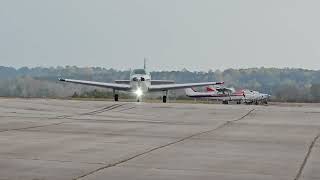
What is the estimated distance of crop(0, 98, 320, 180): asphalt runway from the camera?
10078 mm

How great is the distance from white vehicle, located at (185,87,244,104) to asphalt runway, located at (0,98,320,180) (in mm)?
60428

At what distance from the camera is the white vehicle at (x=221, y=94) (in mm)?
86250

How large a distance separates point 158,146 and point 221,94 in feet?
249

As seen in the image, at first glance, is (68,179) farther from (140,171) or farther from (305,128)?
(305,128)

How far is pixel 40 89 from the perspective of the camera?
178000mm

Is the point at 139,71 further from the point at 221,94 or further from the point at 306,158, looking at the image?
the point at 221,94

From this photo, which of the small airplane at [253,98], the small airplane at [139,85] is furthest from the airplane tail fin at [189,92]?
the small airplane at [139,85]

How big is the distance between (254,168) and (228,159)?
115 cm

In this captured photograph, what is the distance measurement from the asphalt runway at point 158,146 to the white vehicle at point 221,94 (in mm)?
60428

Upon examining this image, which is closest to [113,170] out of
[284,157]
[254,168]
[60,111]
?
[254,168]

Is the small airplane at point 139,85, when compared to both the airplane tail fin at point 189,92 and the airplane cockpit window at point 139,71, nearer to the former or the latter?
the airplane cockpit window at point 139,71

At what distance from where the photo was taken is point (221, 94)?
89.1 m

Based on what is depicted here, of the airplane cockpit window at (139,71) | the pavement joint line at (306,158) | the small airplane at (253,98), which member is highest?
the airplane cockpit window at (139,71)

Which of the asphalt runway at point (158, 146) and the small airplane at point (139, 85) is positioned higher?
the small airplane at point (139, 85)
